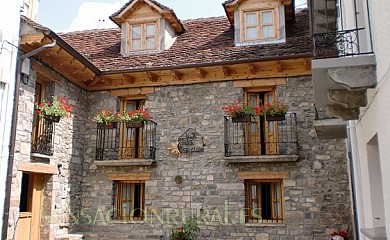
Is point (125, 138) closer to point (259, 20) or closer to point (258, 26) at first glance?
point (258, 26)

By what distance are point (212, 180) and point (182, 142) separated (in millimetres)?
1236

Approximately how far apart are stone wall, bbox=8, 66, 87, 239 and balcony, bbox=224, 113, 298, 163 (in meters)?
3.91

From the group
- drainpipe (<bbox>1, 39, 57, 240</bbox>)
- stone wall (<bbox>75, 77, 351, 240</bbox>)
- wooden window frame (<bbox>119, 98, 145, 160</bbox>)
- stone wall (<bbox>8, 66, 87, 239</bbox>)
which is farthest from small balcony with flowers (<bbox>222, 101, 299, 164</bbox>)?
drainpipe (<bbox>1, 39, 57, 240</bbox>)

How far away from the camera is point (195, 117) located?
10180mm

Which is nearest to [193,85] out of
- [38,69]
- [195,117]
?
[195,117]

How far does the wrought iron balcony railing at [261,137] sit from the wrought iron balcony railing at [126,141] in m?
2.02

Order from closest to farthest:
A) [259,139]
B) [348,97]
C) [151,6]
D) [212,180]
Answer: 1. [348,97]
2. [212,180]
3. [259,139]
4. [151,6]

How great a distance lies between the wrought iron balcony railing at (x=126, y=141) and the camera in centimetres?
1027

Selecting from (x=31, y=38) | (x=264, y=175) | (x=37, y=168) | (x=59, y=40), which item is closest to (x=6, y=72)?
(x=31, y=38)

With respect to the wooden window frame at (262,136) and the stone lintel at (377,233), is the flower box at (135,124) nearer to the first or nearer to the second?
the wooden window frame at (262,136)

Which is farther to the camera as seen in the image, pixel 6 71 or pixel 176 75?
pixel 176 75

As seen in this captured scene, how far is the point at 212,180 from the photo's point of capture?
9758mm

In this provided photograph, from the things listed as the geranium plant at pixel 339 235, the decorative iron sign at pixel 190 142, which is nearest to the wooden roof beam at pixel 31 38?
the decorative iron sign at pixel 190 142

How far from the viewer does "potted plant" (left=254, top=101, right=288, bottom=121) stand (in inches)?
365
